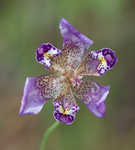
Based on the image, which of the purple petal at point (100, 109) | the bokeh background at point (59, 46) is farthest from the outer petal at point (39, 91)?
the bokeh background at point (59, 46)

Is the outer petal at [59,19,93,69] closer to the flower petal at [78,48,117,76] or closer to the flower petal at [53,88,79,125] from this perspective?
the flower petal at [78,48,117,76]

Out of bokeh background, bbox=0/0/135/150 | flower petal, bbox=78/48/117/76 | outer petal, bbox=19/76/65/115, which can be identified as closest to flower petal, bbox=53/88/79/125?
outer petal, bbox=19/76/65/115

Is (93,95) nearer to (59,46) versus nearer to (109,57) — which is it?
(109,57)

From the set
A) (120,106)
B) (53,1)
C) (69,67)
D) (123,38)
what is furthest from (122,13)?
(69,67)

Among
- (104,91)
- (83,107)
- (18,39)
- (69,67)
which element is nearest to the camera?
(104,91)

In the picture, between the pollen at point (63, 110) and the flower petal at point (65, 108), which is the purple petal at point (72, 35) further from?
the pollen at point (63, 110)

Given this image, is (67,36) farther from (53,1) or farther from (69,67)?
(53,1)
